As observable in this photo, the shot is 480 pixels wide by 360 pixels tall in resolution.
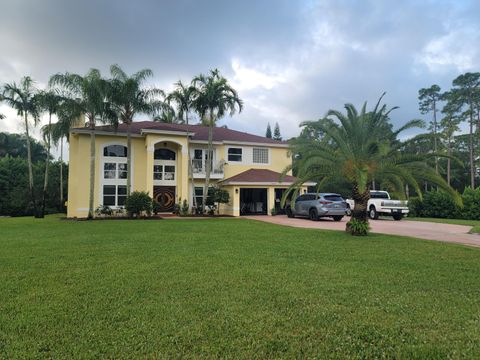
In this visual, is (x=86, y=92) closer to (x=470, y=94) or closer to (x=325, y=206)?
(x=325, y=206)

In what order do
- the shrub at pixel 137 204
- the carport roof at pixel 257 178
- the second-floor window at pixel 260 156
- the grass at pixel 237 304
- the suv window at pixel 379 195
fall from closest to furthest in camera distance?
the grass at pixel 237 304, the shrub at pixel 137 204, the suv window at pixel 379 195, the carport roof at pixel 257 178, the second-floor window at pixel 260 156

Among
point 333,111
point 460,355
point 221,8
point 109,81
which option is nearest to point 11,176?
point 109,81

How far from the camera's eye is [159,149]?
27.4 meters

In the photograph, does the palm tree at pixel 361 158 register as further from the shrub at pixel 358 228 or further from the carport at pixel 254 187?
the carport at pixel 254 187

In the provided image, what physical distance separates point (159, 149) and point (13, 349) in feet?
80.5

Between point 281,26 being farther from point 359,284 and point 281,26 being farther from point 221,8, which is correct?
point 359,284

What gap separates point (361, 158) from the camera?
1330 centimetres

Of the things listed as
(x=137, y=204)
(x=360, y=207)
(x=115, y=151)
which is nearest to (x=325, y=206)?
(x=360, y=207)

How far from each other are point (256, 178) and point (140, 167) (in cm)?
883

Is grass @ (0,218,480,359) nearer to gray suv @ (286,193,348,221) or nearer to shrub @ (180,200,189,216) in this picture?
gray suv @ (286,193,348,221)

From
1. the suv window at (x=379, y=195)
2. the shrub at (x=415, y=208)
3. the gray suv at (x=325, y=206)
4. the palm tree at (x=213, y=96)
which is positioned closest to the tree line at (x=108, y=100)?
the palm tree at (x=213, y=96)

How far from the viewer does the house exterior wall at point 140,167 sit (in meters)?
24.7

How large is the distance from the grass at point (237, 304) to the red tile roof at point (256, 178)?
16.7 m

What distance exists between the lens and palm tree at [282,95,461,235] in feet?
42.2
